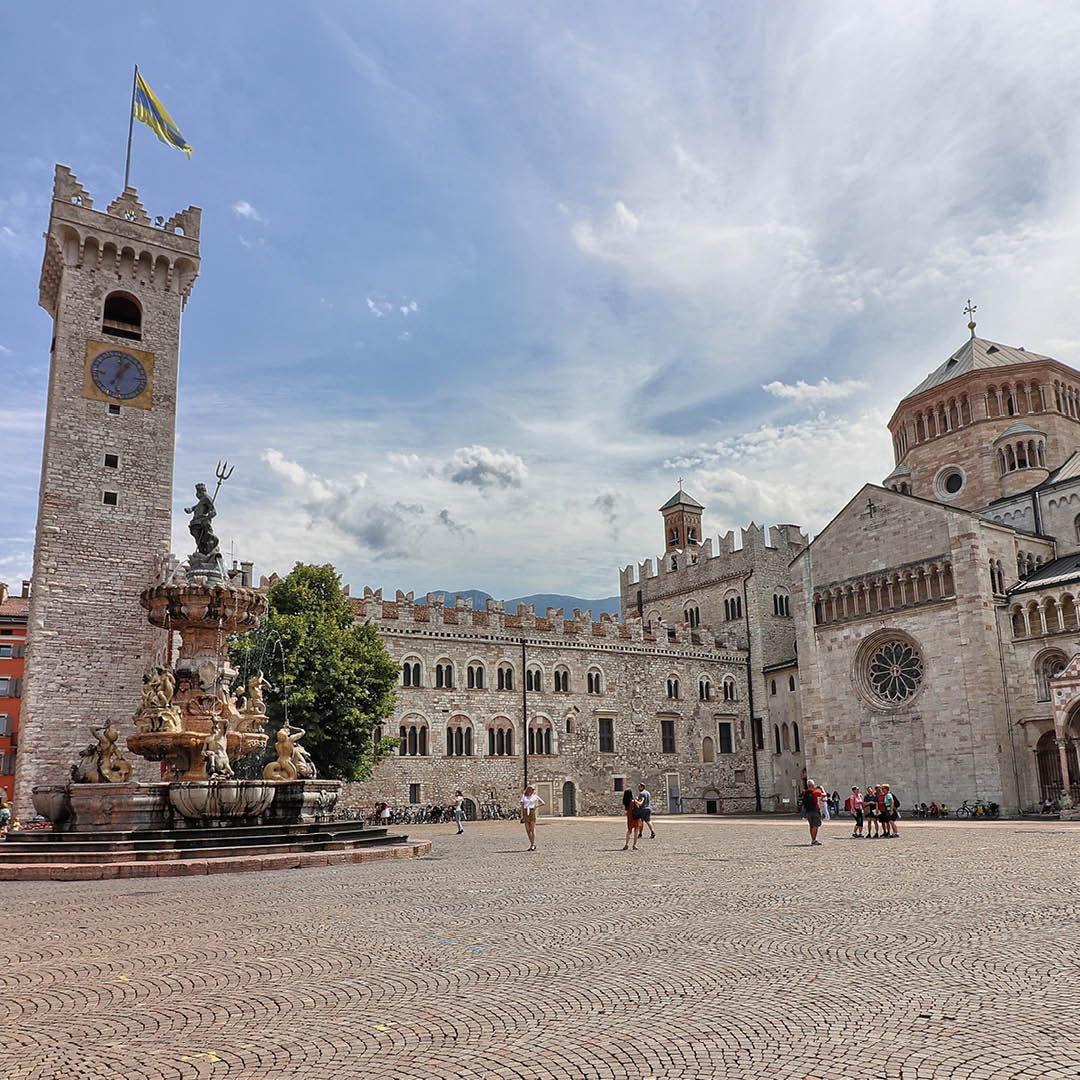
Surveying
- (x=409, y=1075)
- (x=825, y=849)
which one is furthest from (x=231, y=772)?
(x=409, y=1075)

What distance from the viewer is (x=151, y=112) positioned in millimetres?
39312

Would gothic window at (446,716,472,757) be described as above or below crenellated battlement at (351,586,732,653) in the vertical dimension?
below

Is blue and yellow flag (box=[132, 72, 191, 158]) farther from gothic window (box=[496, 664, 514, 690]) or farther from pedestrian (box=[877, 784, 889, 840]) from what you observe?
pedestrian (box=[877, 784, 889, 840])

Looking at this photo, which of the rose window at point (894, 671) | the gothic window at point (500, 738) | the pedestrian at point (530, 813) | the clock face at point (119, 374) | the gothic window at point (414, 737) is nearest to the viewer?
the pedestrian at point (530, 813)

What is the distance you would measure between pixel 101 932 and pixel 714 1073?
796 cm

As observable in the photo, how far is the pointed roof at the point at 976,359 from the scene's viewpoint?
54.0 metres

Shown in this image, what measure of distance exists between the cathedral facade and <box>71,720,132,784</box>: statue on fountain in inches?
1328

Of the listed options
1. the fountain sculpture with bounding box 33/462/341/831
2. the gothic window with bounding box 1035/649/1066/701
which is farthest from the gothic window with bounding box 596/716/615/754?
the fountain sculpture with bounding box 33/462/341/831

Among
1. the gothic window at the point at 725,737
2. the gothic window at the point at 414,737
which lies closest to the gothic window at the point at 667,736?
the gothic window at the point at 725,737

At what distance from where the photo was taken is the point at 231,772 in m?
20.6

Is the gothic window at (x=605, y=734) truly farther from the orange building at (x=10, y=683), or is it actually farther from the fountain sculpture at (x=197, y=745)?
the fountain sculpture at (x=197, y=745)

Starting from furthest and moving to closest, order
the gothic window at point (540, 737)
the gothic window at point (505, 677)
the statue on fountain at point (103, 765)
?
the gothic window at point (540, 737)
the gothic window at point (505, 677)
the statue on fountain at point (103, 765)

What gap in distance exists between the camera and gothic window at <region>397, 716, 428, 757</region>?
4666 centimetres

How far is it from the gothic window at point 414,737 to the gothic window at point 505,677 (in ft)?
16.2
